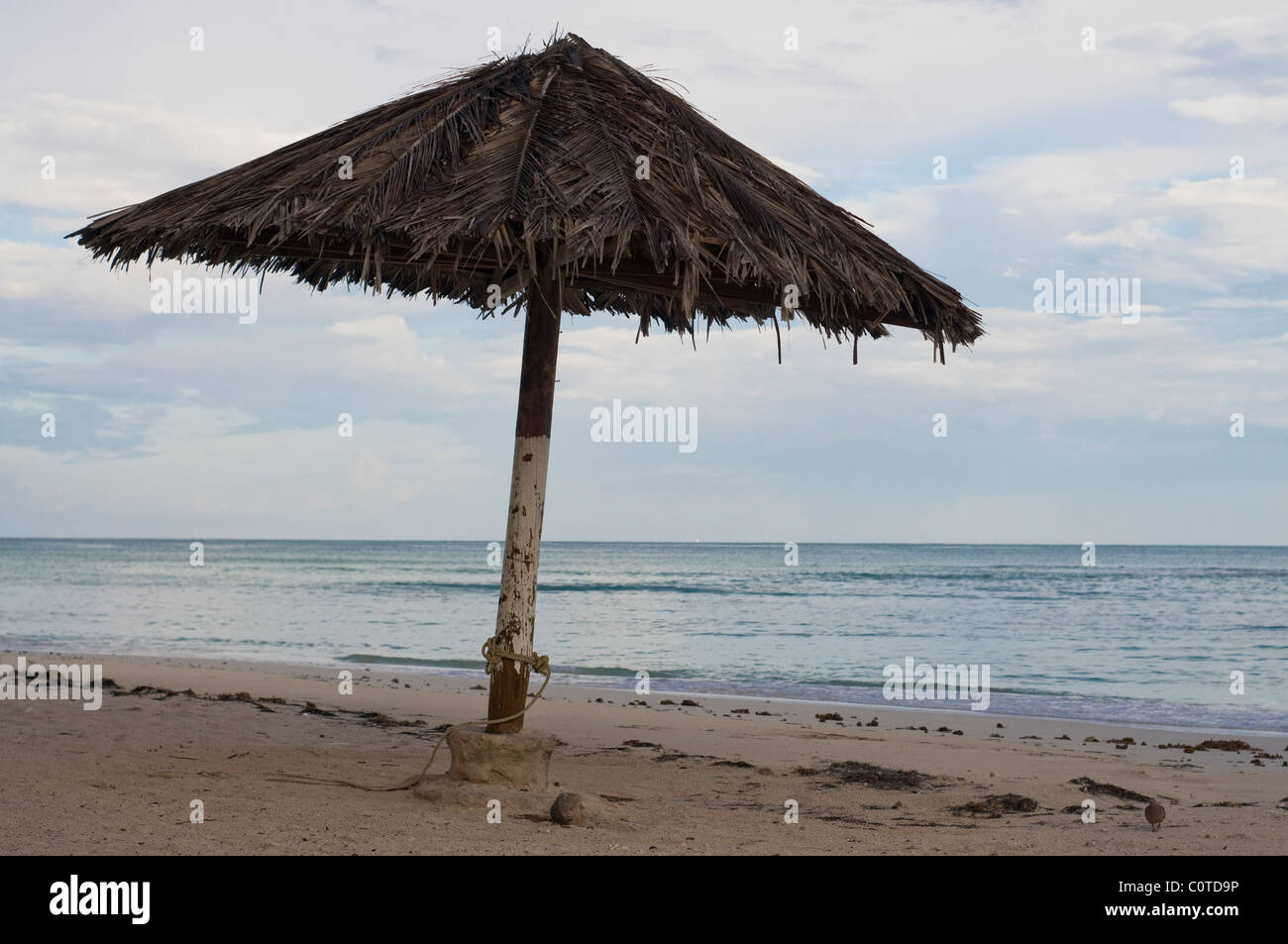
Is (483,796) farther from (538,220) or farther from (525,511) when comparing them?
(538,220)

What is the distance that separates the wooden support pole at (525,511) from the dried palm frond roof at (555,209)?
13.5 inches

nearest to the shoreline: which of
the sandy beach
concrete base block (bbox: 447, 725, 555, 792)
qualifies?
the sandy beach

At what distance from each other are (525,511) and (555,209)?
151 centimetres

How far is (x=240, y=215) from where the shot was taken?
4.61 m

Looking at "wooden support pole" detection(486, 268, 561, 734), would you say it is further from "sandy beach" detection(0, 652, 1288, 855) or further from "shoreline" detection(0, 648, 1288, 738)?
"shoreline" detection(0, 648, 1288, 738)

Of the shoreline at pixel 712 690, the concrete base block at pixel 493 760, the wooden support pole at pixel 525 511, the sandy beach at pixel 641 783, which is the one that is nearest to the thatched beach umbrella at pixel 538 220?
the wooden support pole at pixel 525 511

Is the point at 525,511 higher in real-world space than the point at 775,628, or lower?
higher

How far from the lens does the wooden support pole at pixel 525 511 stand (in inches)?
201

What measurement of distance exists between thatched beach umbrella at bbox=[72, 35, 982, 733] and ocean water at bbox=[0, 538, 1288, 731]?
781 centimetres

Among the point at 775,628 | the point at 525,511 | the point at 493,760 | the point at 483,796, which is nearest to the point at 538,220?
the point at 525,511

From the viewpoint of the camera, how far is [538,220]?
4324mm
